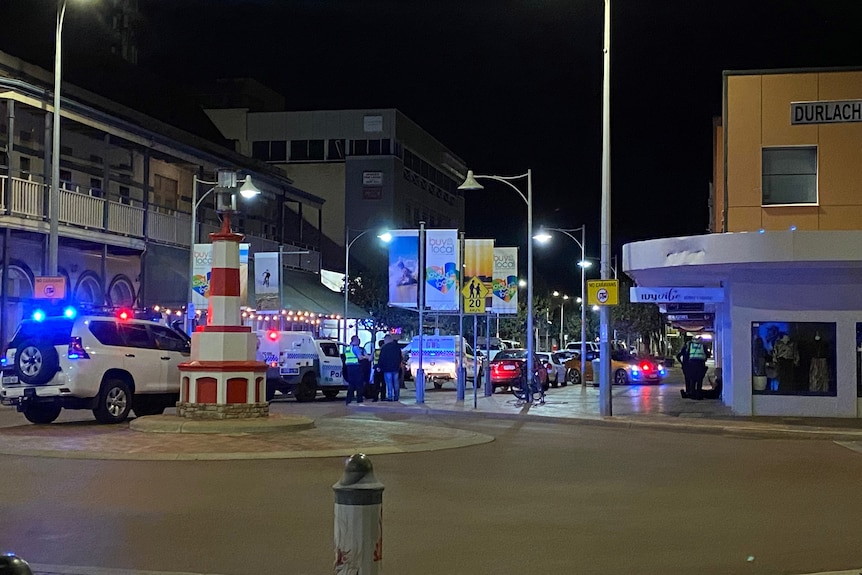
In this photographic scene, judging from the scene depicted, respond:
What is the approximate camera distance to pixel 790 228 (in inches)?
910

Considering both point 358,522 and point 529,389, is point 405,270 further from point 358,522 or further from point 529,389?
point 358,522

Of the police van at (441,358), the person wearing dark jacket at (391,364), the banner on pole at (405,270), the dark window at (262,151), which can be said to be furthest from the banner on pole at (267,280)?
the dark window at (262,151)

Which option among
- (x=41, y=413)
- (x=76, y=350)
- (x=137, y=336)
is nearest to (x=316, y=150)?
(x=137, y=336)

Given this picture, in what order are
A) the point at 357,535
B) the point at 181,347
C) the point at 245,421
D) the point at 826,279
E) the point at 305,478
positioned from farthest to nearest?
the point at 826,279, the point at 181,347, the point at 245,421, the point at 305,478, the point at 357,535

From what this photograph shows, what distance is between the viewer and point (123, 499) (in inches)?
427

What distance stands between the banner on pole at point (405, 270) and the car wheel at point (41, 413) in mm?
11744

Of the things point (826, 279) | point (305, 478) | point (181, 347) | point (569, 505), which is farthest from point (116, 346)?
point (826, 279)

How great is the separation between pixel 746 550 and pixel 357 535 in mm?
4563

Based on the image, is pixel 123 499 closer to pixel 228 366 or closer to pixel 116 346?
pixel 228 366

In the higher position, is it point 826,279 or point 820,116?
point 820,116

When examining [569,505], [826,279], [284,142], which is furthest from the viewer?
[284,142]

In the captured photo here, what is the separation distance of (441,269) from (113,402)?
473 inches

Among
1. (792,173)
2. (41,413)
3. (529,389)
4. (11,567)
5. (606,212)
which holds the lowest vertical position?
(41,413)

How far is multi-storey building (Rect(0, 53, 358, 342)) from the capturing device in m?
29.9
